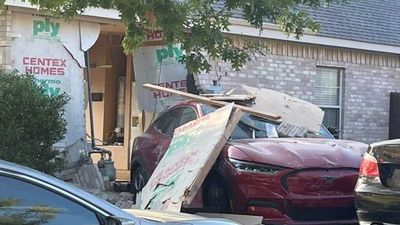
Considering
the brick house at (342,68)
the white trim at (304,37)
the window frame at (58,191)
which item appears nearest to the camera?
the window frame at (58,191)

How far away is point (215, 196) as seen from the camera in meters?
8.33

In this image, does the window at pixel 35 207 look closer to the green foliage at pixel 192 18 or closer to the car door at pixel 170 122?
the green foliage at pixel 192 18

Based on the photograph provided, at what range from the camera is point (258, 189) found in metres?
7.90

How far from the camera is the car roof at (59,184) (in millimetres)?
3809

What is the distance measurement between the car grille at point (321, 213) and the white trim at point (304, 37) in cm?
561

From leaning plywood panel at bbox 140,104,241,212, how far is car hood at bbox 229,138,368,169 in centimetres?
24

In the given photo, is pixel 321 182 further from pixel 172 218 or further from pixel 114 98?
pixel 114 98

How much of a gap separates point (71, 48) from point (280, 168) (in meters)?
5.93

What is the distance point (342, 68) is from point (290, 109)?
7.45 metres

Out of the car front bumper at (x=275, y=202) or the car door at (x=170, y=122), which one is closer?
the car front bumper at (x=275, y=202)

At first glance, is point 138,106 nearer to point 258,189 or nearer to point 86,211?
point 258,189

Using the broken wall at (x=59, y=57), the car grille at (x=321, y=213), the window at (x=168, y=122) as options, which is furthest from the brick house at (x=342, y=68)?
the car grille at (x=321, y=213)

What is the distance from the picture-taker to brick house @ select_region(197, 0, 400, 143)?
1530 centimetres

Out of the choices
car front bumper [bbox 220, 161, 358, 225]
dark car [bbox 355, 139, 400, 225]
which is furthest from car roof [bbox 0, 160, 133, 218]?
car front bumper [bbox 220, 161, 358, 225]
